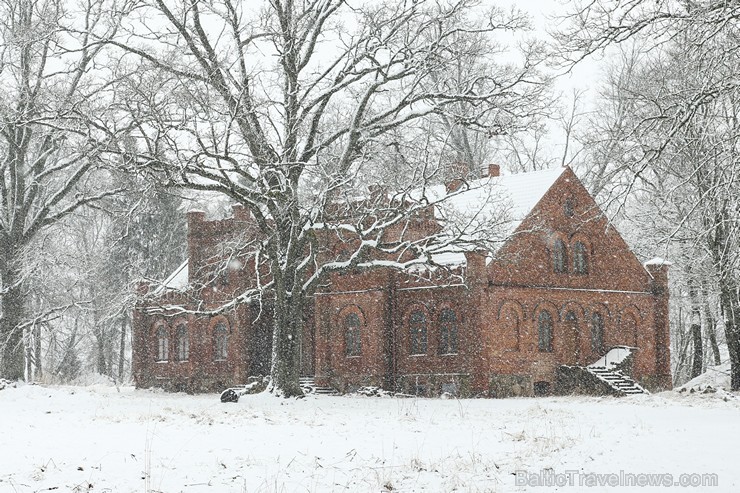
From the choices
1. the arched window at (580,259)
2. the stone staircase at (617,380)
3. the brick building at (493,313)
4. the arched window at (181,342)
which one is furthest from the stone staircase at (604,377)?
the arched window at (181,342)

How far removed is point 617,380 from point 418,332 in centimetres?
760

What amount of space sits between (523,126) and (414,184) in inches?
140

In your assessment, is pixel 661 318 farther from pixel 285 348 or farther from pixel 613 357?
pixel 285 348

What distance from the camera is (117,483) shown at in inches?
397

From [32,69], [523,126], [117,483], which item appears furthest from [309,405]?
[32,69]

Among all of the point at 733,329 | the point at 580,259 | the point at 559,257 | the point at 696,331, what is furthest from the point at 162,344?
the point at 733,329

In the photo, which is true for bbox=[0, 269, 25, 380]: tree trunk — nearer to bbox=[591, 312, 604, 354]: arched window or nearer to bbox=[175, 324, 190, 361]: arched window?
bbox=[175, 324, 190, 361]: arched window

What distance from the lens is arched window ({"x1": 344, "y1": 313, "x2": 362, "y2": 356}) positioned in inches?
1345

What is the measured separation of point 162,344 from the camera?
40281mm

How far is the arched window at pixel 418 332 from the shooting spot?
33.2 meters

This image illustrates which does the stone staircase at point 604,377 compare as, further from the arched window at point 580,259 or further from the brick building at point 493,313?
the arched window at point 580,259

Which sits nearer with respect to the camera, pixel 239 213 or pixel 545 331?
pixel 545 331

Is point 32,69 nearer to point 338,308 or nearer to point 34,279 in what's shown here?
point 34,279

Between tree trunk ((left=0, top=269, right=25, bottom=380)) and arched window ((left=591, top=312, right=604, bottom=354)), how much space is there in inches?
845
